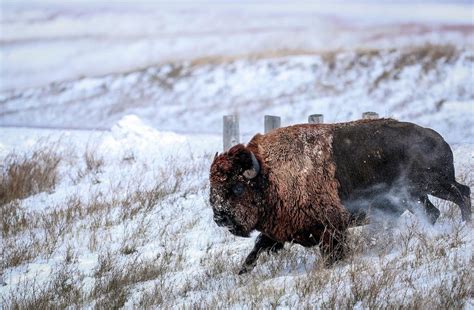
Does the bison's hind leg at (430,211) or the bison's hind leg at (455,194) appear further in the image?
the bison's hind leg at (430,211)

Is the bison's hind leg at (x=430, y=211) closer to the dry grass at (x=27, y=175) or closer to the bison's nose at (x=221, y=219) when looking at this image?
the bison's nose at (x=221, y=219)

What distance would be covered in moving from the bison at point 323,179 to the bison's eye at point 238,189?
1 cm

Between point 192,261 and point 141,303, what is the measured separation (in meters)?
1.46

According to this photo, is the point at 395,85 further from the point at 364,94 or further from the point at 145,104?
the point at 145,104

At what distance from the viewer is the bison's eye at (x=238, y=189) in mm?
7113

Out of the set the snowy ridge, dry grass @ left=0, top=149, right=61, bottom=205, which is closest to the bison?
dry grass @ left=0, top=149, right=61, bottom=205

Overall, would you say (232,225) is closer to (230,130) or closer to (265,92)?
(230,130)

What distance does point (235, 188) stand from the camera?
7.12 meters

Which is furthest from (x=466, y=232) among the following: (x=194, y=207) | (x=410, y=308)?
(x=194, y=207)

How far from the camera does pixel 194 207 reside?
10039mm

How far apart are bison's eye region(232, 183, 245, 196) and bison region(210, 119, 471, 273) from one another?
0.03 ft

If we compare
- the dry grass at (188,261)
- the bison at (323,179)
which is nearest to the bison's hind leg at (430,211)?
the bison at (323,179)

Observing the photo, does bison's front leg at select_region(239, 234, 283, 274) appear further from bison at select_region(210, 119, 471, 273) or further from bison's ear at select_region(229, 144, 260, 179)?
bison's ear at select_region(229, 144, 260, 179)

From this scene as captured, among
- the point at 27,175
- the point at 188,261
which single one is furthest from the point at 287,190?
the point at 27,175
